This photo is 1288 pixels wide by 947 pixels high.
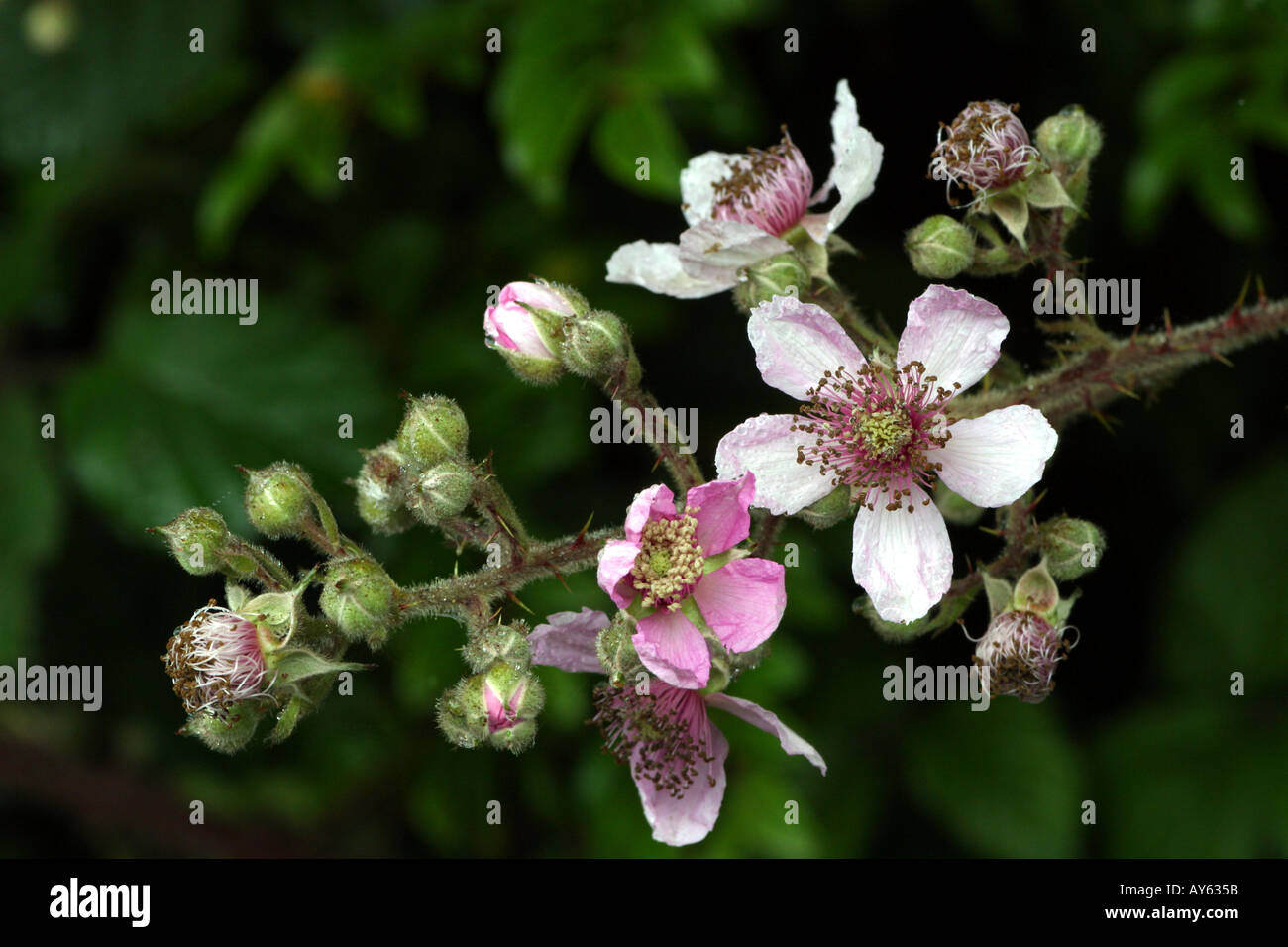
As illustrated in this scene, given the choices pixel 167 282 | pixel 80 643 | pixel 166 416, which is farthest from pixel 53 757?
pixel 167 282

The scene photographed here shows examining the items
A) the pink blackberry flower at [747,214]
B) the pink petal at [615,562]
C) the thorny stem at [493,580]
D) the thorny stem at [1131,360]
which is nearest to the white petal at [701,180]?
the pink blackberry flower at [747,214]

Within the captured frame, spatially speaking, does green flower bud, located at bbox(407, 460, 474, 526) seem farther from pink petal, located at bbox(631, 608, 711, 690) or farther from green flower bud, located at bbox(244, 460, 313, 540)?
pink petal, located at bbox(631, 608, 711, 690)

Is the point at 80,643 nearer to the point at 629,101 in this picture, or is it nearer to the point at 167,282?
the point at 167,282

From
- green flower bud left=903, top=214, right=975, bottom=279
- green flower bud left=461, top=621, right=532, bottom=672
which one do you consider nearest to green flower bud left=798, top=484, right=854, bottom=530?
green flower bud left=903, top=214, right=975, bottom=279

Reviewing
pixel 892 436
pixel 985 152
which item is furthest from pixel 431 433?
pixel 985 152

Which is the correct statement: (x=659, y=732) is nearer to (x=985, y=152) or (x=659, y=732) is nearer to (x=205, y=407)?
(x=985, y=152)
